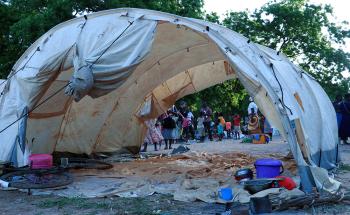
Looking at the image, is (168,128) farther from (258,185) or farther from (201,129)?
(258,185)

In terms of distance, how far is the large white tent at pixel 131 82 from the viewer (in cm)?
657

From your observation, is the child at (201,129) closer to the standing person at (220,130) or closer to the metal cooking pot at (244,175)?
the standing person at (220,130)

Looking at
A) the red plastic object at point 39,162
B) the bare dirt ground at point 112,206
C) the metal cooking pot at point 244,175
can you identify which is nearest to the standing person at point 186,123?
the red plastic object at point 39,162

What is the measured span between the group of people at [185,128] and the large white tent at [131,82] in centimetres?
249

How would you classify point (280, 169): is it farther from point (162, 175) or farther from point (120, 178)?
point (120, 178)

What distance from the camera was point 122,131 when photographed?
11500 mm

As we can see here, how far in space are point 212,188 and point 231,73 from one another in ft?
16.4

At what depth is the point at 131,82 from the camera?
10758 millimetres

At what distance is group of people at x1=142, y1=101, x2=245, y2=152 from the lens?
14.1 metres

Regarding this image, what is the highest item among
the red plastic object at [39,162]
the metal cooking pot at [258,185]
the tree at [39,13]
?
the tree at [39,13]

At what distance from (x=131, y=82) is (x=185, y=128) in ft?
25.7

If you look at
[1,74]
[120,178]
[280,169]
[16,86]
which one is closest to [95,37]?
[16,86]

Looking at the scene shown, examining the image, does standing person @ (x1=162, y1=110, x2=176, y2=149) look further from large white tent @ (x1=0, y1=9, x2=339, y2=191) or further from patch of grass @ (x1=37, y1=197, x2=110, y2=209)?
patch of grass @ (x1=37, y1=197, x2=110, y2=209)

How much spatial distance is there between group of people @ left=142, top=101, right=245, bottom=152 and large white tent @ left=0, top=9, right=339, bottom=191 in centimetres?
249
